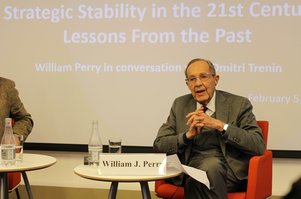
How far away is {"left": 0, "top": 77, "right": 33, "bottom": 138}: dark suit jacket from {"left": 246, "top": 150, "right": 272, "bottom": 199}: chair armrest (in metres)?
1.64

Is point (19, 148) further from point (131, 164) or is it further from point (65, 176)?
point (65, 176)

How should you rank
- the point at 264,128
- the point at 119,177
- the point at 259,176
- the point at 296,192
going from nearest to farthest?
the point at 296,192
the point at 119,177
the point at 259,176
the point at 264,128

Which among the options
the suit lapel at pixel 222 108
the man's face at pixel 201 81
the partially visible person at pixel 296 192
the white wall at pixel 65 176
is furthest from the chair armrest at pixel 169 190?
the partially visible person at pixel 296 192

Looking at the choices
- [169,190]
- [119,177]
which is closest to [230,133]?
[169,190]

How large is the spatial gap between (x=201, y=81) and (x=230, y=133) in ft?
1.28

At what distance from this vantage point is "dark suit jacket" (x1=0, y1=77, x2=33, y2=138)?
322 centimetres

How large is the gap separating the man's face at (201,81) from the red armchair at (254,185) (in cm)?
48

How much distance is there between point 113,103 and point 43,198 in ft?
3.52

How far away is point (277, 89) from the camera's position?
11.5 feet

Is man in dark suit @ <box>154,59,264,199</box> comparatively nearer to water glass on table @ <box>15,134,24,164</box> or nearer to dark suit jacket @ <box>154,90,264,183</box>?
dark suit jacket @ <box>154,90,264,183</box>

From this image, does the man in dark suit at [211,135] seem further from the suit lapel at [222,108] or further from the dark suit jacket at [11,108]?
the dark suit jacket at [11,108]

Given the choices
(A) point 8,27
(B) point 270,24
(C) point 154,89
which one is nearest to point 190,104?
(C) point 154,89

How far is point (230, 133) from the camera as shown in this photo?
2523mm

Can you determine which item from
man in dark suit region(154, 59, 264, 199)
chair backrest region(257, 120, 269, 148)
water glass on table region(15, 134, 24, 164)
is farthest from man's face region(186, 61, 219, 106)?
water glass on table region(15, 134, 24, 164)
